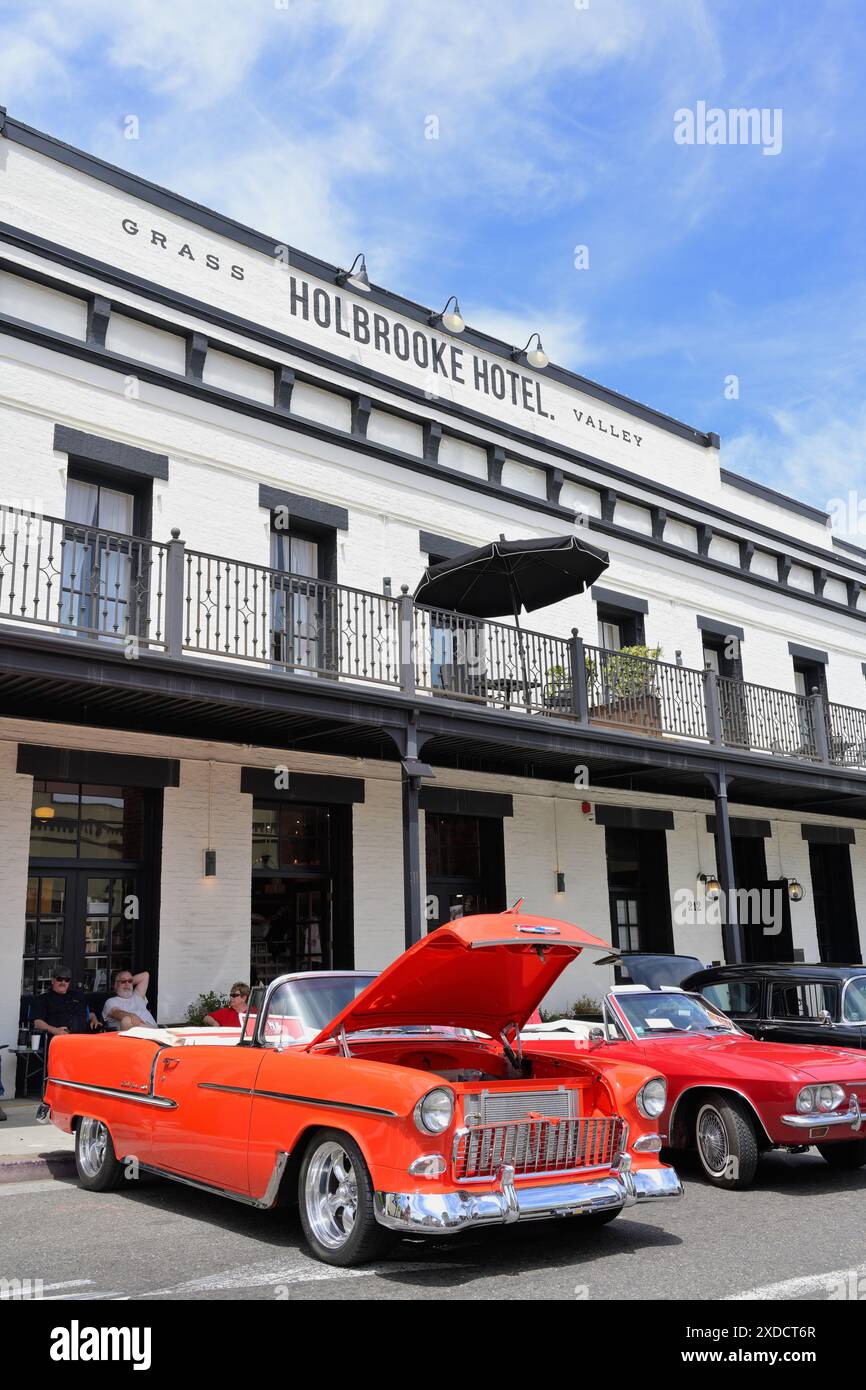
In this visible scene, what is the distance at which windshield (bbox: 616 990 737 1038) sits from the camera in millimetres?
8328

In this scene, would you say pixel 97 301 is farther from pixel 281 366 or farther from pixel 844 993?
pixel 844 993

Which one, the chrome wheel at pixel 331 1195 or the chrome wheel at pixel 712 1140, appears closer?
the chrome wheel at pixel 331 1195

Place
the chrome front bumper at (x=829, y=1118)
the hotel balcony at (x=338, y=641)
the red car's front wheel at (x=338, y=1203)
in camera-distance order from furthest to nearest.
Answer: the hotel balcony at (x=338, y=641) → the chrome front bumper at (x=829, y=1118) → the red car's front wheel at (x=338, y=1203)

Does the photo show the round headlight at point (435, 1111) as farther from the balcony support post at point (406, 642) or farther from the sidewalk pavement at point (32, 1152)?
the balcony support post at point (406, 642)

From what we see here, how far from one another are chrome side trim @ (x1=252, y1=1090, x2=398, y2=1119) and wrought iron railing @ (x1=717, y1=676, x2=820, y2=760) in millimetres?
10906

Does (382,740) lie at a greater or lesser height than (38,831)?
greater

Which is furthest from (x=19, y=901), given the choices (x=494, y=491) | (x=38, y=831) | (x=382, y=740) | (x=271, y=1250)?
(x=494, y=491)

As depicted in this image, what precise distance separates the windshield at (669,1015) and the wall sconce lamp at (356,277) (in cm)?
1036

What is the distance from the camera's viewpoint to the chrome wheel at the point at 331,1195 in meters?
5.04

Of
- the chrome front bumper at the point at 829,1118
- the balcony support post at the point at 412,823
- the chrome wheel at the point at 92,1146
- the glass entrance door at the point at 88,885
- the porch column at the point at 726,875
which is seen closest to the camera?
the chrome front bumper at the point at 829,1118

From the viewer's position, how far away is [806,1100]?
6.98 meters

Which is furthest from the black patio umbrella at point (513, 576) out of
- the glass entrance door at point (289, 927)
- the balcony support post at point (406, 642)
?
the glass entrance door at point (289, 927)
